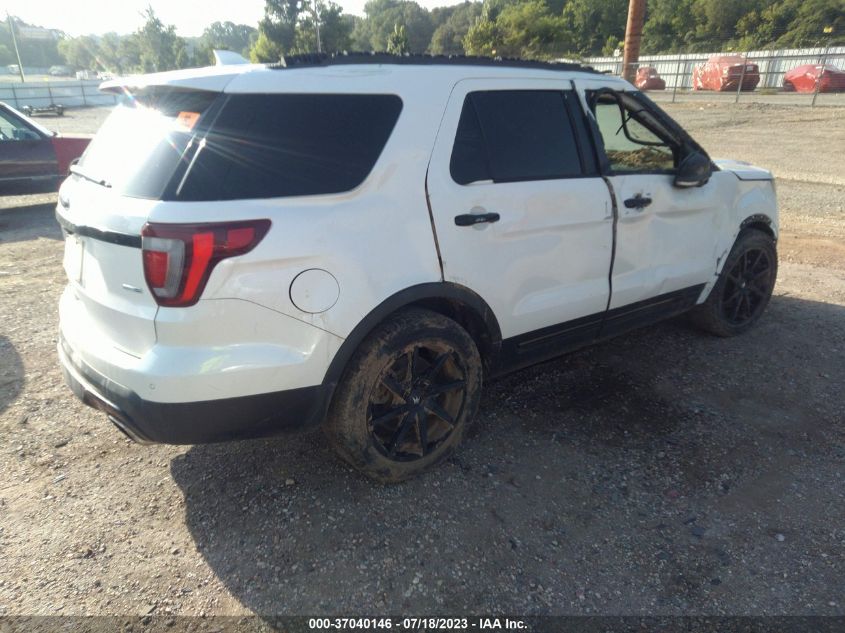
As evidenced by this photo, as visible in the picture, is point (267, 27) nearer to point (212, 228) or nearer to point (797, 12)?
point (797, 12)

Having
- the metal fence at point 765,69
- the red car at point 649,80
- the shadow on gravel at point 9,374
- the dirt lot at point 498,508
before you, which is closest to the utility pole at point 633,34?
the metal fence at point 765,69

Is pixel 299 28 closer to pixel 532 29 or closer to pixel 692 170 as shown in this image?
pixel 532 29

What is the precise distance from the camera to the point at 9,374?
413cm

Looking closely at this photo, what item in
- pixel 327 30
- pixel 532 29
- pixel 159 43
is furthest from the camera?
pixel 159 43

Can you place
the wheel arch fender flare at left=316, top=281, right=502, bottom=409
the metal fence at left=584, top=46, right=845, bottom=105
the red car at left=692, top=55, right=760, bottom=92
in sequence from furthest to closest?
the red car at left=692, top=55, right=760, bottom=92 → the metal fence at left=584, top=46, right=845, bottom=105 → the wheel arch fender flare at left=316, top=281, right=502, bottom=409

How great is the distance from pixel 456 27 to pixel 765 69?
52669 mm

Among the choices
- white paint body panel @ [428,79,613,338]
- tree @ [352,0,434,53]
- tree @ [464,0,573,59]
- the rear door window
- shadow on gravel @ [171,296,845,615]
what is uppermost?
tree @ [352,0,434,53]

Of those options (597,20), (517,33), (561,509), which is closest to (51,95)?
(517,33)

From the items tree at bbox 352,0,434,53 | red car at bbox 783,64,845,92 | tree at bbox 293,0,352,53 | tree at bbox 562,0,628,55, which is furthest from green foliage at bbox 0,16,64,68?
red car at bbox 783,64,845,92

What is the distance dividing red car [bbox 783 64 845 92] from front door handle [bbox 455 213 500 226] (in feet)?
103

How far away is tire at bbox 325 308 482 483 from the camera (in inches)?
105

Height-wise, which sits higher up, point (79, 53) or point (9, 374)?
point (79, 53)

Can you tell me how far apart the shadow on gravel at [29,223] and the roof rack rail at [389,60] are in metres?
6.71

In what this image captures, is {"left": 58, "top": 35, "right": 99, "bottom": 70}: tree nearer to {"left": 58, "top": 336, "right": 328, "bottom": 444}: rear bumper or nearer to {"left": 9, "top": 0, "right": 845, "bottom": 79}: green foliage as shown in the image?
{"left": 9, "top": 0, "right": 845, "bottom": 79}: green foliage
